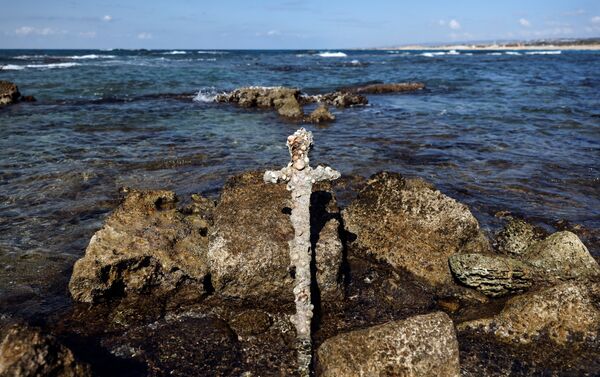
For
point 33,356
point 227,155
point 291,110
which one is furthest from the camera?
point 291,110

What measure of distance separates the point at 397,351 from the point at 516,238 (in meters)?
3.83

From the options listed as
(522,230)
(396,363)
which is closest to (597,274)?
(522,230)

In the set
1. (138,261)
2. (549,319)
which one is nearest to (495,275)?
(549,319)

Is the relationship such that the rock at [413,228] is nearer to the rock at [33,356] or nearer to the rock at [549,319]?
the rock at [549,319]

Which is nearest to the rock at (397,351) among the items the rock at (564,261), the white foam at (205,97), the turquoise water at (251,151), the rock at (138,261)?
the rock at (138,261)

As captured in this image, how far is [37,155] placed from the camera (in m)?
11.7

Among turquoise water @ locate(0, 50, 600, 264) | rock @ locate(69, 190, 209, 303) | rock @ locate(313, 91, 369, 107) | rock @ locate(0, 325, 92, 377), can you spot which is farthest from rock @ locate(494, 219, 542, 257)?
rock @ locate(313, 91, 369, 107)

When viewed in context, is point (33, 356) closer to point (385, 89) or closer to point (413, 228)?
point (413, 228)

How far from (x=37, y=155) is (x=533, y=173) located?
13295 mm

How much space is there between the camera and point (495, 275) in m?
5.23

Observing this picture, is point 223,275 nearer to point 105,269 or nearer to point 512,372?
point 105,269

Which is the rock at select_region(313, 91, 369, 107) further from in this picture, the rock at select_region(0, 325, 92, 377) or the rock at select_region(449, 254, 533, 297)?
the rock at select_region(0, 325, 92, 377)

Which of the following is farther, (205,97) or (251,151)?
(205,97)

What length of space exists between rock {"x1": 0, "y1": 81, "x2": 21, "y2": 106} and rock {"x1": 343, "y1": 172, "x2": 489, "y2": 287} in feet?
71.8
